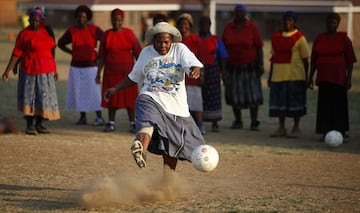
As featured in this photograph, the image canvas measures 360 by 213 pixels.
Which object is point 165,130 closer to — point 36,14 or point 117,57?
point 36,14

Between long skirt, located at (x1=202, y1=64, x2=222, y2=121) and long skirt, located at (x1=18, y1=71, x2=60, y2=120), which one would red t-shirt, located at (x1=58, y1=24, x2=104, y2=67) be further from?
long skirt, located at (x1=202, y1=64, x2=222, y2=121)

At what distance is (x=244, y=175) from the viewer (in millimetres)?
9766

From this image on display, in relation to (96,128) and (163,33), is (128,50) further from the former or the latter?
(163,33)

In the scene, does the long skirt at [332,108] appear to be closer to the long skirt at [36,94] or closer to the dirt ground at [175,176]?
the dirt ground at [175,176]

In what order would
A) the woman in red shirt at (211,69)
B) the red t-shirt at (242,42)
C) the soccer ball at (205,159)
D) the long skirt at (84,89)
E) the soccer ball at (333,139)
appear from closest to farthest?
the soccer ball at (205,159) → the soccer ball at (333,139) → the woman in red shirt at (211,69) → the red t-shirt at (242,42) → the long skirt at (84,89)

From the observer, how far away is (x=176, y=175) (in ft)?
27.0

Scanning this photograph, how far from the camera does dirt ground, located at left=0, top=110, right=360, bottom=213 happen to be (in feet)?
25.5

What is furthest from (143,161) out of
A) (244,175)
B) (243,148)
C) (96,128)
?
(96,128)

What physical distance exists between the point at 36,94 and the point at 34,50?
71cm

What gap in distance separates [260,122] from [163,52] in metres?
7.44

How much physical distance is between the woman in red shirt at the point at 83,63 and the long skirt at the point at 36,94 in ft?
3.80

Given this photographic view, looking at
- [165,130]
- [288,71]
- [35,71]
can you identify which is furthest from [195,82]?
[165,130]

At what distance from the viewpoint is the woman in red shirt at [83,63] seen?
1363 cm

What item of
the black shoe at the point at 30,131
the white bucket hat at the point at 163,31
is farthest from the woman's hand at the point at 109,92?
the black shoe at the point at 30,131
